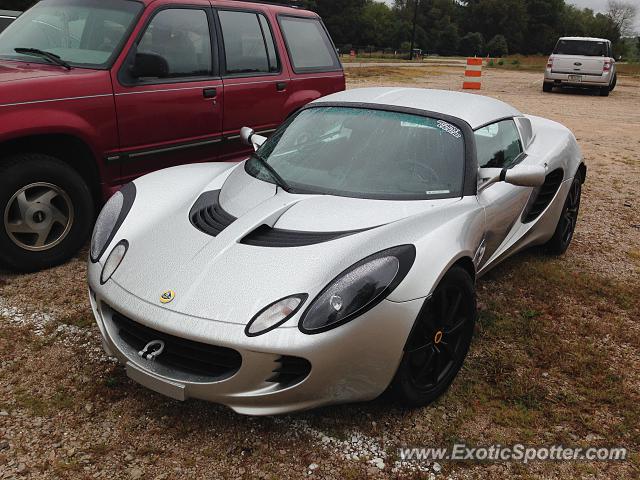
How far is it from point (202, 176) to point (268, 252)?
1.19 metres

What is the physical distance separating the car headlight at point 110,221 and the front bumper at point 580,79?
55.9 ft

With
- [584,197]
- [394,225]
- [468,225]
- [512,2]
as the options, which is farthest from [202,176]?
[512,2]

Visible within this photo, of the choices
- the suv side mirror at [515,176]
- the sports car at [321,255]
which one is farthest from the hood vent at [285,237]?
the suv side mirror at [515,176]

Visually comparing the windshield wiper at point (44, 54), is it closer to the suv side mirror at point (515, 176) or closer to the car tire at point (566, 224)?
the suv side mirror at point (515, 176)

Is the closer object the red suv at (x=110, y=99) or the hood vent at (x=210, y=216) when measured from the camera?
the hood vent at (x=210, y=216)

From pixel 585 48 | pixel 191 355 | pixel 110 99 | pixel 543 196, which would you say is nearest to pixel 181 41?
pixel 110 99

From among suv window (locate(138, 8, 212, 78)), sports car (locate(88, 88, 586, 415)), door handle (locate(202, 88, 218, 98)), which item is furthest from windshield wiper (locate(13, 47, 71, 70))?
sports car (locate(88, 88, 586, 415))

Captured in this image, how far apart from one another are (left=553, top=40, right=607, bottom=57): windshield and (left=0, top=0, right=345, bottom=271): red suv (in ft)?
48.3

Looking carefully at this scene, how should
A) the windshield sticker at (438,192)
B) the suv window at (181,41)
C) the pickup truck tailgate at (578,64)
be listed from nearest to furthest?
the windshield sticker at (438,192) → the suv window at (181,41) → the pickup truck tailgate at (578,64)

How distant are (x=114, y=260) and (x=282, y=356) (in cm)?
102

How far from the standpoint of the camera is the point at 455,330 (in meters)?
2.71

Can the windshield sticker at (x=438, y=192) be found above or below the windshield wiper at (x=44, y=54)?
below

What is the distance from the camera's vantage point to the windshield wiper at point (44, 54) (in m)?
4.02

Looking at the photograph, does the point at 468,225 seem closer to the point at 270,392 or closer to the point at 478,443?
the point at 478,443
